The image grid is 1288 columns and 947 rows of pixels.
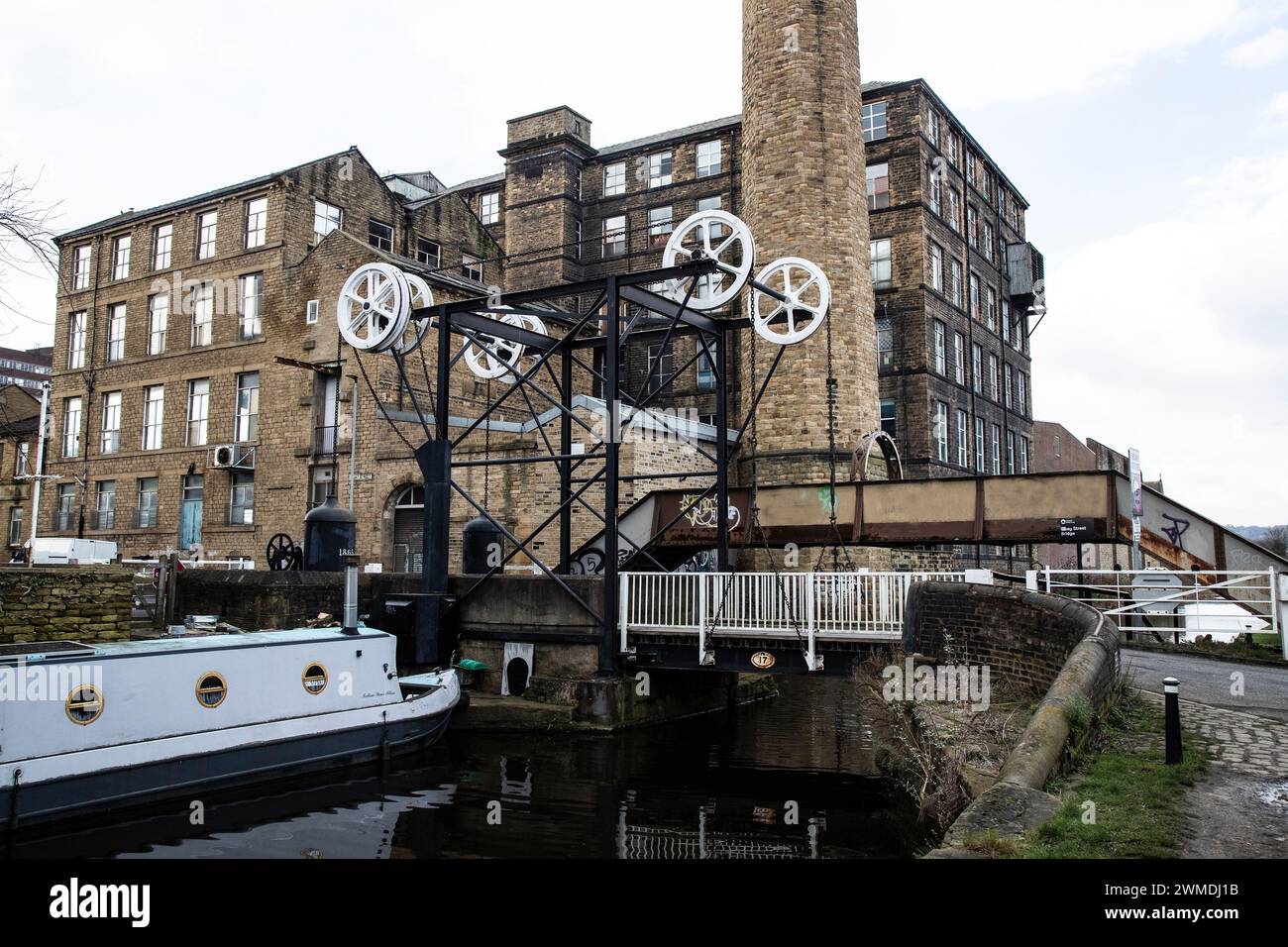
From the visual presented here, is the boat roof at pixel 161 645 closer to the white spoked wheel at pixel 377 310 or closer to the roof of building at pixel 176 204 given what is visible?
the white spoked wheel at pixel 377 310

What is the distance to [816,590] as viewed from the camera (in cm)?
1366

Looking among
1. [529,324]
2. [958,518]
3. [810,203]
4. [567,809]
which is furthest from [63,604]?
[810,203]

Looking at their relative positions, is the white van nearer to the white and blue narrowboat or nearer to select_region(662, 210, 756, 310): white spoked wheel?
the white and blue narrowboat

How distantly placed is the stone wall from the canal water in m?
3.96

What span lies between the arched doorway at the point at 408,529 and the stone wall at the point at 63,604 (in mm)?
12528

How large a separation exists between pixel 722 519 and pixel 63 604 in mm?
9927

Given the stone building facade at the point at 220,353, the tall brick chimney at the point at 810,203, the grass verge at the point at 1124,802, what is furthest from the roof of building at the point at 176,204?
the grass verge at the point at 1124,802

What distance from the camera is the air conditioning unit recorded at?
102 feet

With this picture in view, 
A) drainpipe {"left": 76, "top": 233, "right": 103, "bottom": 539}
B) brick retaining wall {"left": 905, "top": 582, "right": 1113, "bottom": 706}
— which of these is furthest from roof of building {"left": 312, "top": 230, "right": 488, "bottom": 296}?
brick retaining wall {"left": 905, "top": 582, "right": 1113, "bottom": 706}

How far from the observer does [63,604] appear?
43.9ft

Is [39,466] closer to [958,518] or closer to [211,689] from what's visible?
[211,689]
